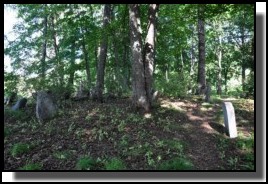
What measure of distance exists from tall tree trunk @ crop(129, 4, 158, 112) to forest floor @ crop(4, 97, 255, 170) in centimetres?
45

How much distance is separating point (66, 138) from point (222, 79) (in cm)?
2133

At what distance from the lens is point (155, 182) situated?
267 inches

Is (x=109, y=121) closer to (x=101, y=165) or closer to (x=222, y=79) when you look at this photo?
(x=101, y=165)

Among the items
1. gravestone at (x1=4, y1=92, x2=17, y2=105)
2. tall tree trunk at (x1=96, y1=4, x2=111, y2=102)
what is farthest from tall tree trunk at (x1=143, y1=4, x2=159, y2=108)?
gravestone at (x1=4, y1=92, x2=17, y2=105)

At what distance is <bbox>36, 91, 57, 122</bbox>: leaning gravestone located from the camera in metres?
10.3

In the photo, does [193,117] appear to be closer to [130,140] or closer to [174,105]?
[174,105]

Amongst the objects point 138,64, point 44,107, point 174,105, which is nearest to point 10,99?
point 44,107

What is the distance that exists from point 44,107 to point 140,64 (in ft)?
11.6

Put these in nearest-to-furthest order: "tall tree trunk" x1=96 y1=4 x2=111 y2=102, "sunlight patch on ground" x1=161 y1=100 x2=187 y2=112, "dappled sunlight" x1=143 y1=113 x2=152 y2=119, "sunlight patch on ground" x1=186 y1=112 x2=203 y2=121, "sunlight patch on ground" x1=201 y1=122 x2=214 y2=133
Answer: "sunlight patch on ground" x1=201 y1=122 x2=214 y2=133 < "dappled sunlight" x1=143 y1=113 x2=152 y2=119 < "sunlight patch on ground" x1=186 y1=112 x2=203 y2=121 < "sunlight patch on ground" x1=161 y1=100 x2=187 y2=112 < "tall tree trunk" x1=96 y1=4 x2=111 y2=102

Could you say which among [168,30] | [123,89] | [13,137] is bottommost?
[13,137]

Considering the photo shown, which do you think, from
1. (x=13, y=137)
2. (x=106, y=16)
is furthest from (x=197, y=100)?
(x=13, y=137)

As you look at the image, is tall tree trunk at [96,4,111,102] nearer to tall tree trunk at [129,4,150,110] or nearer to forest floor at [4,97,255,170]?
forest floor at [4,97,255,170]

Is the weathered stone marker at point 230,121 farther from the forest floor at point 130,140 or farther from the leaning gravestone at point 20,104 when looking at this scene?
the leaning gravestone at point 20,104

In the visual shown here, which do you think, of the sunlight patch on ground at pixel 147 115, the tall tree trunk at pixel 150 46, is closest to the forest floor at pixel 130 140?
the sunlight patch on ground at pixel 147 115
